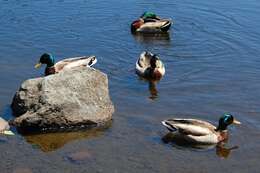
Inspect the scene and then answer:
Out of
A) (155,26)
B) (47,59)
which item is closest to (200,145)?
(47,59)

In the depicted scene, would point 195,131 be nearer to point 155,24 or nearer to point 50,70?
point 50,70

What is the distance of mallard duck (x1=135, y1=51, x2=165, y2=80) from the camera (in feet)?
56.0

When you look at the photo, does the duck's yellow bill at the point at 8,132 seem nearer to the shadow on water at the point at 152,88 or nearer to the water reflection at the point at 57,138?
the water reflection at the point at 57,138

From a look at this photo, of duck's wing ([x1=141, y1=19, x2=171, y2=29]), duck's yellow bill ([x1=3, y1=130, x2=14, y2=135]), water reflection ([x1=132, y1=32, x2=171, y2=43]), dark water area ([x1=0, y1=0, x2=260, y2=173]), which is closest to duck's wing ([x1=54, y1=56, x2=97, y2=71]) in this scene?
dark water area ([x1=0, y1=0, x2=260, y2=173])

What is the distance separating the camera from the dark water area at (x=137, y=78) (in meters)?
12.2

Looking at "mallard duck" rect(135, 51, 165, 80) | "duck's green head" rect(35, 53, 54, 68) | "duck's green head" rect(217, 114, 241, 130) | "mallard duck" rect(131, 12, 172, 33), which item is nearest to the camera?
"duck's green head" rect(217, 114, 241, 130)

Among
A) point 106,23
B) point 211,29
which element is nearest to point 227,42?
point 211,29

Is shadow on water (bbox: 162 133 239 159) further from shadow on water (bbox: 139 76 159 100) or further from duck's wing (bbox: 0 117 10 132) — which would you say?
duck's wing (bbox: 0 117 10 132)

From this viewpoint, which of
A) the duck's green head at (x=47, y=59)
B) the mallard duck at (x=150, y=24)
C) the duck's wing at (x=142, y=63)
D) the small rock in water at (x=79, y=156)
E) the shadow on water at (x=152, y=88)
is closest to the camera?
the small rock in water at (x=79, y=156)

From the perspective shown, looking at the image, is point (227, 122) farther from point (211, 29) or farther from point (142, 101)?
point (211, 29)

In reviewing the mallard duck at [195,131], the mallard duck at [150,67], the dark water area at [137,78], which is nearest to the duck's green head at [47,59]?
the dark water area at [137,78]

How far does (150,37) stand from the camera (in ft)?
70.9

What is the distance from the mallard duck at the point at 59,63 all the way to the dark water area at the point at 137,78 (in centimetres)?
49

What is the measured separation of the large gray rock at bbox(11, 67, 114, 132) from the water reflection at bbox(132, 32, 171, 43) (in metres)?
6.95
